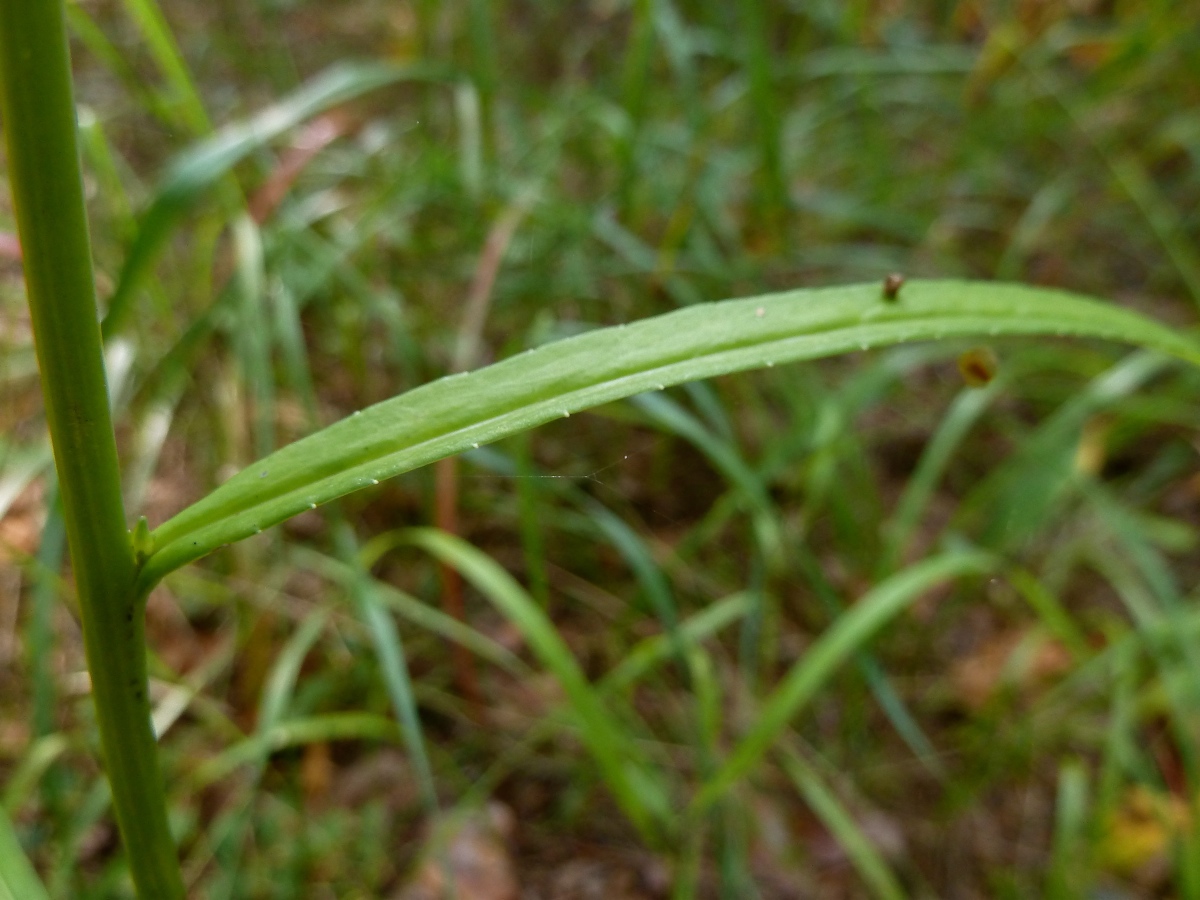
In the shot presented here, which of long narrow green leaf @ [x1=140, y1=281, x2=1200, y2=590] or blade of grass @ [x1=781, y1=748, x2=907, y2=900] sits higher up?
long narrow green leaf @ [x1=140, y1=281, x2=1200, y2=590]

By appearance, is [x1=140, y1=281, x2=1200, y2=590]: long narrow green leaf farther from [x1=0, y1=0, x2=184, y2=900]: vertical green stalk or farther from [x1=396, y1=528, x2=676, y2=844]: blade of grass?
[x1=396, y1=528, x2=676, y2=844]: blade of grass

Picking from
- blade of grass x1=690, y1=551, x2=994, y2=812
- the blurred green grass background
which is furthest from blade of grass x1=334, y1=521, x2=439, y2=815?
blade of grass x1=690, y1=551, x2=994, y2=812

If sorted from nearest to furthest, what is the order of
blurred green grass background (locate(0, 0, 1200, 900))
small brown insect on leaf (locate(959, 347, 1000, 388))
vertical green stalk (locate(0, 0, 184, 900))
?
vertical green stalk (locate(0, 0, 184, 900)) → small brown insect on leaf (locate(959, 347, 1000, 388)) → blurred green grass background (locate(0, 0, 1200, 900))

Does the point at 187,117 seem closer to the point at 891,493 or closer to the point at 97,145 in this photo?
the point at 97,145

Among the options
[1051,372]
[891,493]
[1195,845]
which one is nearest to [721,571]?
[891,493]

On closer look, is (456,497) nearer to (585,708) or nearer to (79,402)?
(585,708)

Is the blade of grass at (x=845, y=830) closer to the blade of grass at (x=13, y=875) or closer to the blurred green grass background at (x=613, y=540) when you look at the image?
the blurred green grass background at (x=613, y=540)
